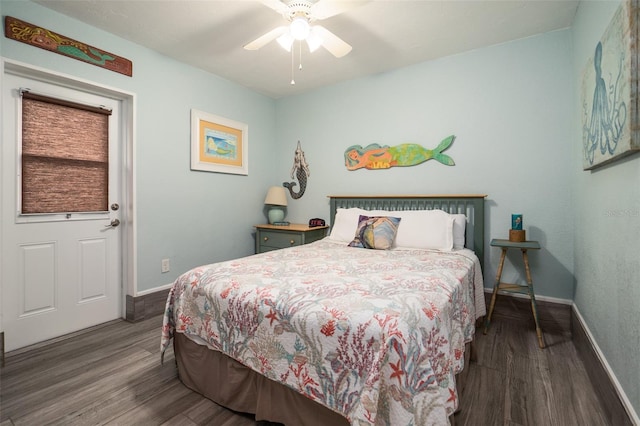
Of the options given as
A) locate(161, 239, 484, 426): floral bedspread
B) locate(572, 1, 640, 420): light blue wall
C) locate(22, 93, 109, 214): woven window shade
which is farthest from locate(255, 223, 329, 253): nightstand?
locate(572, 1, 640, 420): light blue wall

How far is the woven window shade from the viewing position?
2.19 meters

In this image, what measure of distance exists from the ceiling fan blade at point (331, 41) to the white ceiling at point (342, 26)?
0.22m

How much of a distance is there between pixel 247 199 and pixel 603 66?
3.33 metres

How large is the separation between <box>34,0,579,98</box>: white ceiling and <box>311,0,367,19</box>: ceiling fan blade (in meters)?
0.02

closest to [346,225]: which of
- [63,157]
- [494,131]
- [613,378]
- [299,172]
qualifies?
[299,172]

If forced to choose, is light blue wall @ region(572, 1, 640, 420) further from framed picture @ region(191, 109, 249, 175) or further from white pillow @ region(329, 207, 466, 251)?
framed picture @ region(191, 109, 249, 175)

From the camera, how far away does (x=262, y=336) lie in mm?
1322

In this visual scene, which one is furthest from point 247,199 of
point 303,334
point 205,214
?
point 303,334

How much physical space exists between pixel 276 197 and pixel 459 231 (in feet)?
7.14

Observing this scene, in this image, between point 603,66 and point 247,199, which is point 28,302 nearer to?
point 247,199

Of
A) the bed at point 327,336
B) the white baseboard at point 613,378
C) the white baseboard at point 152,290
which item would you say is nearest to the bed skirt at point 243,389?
the bed at point 327,336

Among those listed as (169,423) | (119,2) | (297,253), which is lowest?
(169,423)

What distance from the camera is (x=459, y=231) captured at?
261 cm

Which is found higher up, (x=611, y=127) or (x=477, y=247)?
(x=611, y=127)
